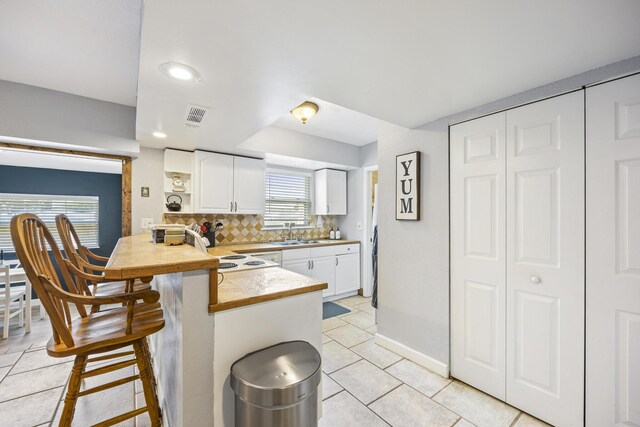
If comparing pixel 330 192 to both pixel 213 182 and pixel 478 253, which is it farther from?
pixel 478 253

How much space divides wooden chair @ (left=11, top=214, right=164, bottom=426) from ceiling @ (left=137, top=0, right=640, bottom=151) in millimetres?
1091

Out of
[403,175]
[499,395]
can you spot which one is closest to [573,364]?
[499,395]

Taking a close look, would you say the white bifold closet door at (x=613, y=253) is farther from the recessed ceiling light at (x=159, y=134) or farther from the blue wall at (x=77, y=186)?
the blue wall at (x=77, y=186)

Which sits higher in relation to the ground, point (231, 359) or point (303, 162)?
point (303, 162)

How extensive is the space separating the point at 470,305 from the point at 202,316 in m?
1.94

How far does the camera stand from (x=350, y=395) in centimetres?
193

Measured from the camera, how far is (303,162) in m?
4.10

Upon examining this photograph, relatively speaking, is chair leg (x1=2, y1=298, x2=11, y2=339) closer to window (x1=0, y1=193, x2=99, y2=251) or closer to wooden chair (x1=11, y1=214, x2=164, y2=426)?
wooden chair (x1=11, y1=214, x2=164, y2=426)

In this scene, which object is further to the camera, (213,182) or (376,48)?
(213,182)

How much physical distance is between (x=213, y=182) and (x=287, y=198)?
1.40 meters

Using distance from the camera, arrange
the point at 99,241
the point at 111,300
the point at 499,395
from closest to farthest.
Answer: the point at 111,300, the point at 499,395, the point at 99,241

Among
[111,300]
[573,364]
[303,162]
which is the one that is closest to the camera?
[111,300]

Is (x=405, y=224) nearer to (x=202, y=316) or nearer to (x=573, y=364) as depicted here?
(x=573, y=364)

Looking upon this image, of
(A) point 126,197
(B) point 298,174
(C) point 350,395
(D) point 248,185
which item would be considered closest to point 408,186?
(C) point 350,395
